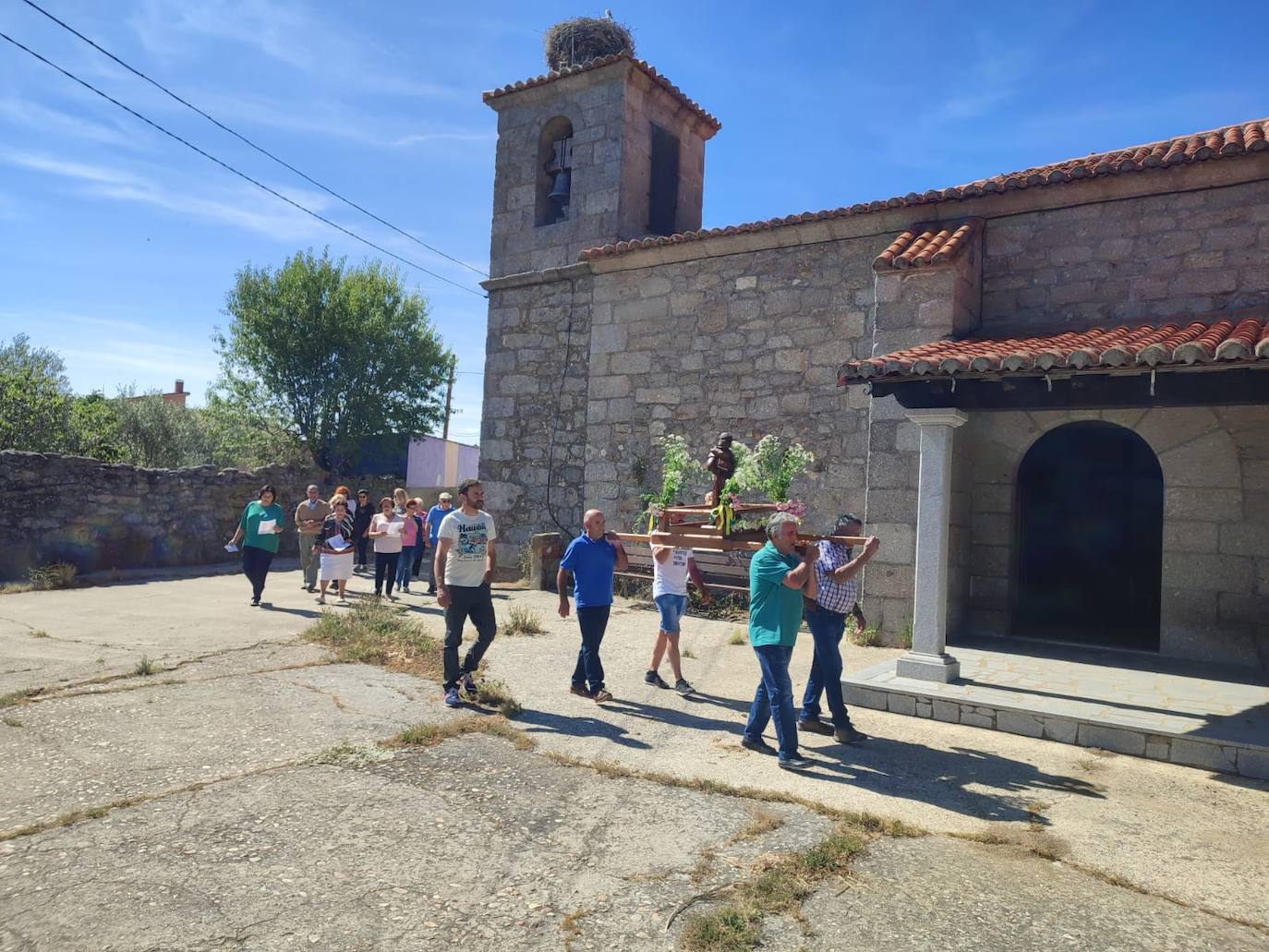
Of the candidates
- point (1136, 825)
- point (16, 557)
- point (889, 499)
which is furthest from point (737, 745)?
point (16, 557)

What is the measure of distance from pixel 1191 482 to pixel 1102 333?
6.27ft

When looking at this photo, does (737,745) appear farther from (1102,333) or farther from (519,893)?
(1102,333)

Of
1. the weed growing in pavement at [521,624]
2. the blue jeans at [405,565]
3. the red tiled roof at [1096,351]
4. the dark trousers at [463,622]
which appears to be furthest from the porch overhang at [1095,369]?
the blue jeans at [405,565]

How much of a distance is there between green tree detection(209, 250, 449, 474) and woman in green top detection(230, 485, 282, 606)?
1182 cm

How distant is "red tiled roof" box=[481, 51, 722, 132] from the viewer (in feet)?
43.3

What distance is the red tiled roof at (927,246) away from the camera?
29.9 ft

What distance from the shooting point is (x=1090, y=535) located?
1070 cm

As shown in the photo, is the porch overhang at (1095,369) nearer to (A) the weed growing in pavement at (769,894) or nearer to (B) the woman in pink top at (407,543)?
(A) the weed growing in pavement at (769,894)

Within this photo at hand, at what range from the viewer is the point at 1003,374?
23.1 feet

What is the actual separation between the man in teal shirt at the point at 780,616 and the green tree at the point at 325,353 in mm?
19025

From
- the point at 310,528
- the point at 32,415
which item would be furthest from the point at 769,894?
Answer: the point at 32,415

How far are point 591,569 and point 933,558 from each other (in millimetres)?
2970

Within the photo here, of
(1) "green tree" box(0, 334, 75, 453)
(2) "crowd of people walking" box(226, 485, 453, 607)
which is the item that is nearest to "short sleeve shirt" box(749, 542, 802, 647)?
(2) "crowd of people walking" box(226, 485, 453, 607)

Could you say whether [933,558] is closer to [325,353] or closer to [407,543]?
[407,543]
